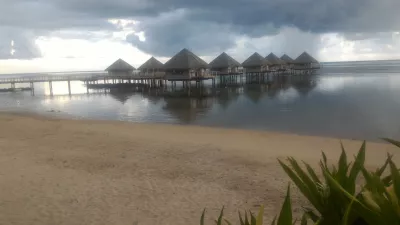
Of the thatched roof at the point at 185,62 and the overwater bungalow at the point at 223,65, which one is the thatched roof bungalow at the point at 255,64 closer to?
the overwater bungalow at the point at 223,65

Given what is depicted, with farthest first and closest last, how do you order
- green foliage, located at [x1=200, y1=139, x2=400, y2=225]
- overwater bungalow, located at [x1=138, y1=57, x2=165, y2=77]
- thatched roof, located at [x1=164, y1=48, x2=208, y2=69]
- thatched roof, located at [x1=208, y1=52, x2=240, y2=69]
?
thatched roof, located at [x1=208, y1=52, x2=240, y2=69] < overwater bungalow, located at [x1=138, y1=57, x2=165, y2=77] < thatched roof, located at [x1=164, y1=48, x2=208, y2=69] < green foliage, located at [x1=200, y1=139, x2=400, y2=225]

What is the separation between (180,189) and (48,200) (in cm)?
218

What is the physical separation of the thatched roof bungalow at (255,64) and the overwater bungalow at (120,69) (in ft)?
49.2

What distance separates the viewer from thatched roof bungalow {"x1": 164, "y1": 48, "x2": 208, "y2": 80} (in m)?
35.0

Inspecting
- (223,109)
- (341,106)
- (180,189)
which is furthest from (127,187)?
(341,106)

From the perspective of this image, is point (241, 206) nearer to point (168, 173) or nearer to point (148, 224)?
point (148, 224)

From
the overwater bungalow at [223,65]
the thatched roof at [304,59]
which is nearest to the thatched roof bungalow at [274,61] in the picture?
the thatched roof at [304,59]

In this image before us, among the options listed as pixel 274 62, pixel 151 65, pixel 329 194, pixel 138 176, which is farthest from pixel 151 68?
pixel 329 194

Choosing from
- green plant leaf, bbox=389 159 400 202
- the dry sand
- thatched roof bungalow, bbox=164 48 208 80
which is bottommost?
the dry sand

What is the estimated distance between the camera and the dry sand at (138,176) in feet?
17.8

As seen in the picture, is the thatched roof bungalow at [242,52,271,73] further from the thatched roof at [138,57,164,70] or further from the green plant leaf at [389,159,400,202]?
the green plant leaf at [389,159,400,202]

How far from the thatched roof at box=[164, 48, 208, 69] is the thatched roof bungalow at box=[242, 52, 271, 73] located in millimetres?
14211

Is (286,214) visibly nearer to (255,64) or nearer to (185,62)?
(185,62)

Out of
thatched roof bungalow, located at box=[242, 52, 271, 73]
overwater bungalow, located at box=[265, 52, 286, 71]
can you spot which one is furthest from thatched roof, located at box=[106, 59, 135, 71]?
overwater bungalow, located at box=[265, 52, 286, 71]
